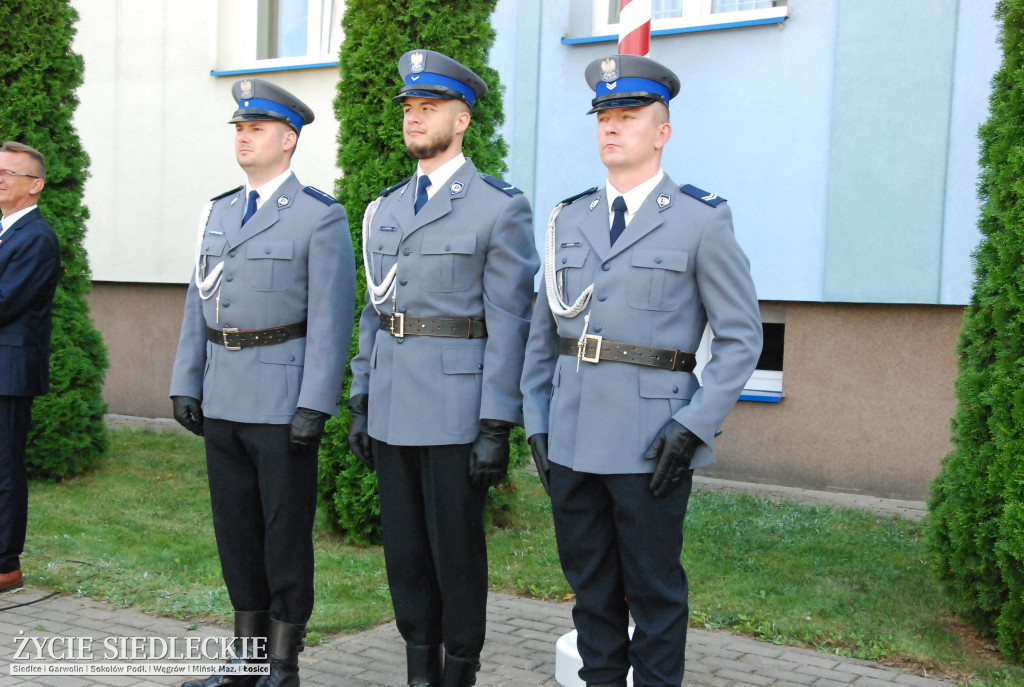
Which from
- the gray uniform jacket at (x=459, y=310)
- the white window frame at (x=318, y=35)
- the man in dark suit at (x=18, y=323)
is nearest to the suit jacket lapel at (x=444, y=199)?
the gray uniform jacket at (x=459, y=310)

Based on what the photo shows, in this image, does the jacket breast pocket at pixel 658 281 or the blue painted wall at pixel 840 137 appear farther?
the blue painted wall at pixel 840 137

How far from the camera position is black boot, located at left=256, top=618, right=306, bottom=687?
366 cm

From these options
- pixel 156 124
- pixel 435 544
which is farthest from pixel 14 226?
pixel 156 124

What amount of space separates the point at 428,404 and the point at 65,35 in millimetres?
5474

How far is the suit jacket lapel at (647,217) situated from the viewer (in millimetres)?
3188

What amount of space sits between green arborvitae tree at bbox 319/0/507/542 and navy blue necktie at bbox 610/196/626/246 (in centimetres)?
266

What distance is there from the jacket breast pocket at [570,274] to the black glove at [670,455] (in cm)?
51

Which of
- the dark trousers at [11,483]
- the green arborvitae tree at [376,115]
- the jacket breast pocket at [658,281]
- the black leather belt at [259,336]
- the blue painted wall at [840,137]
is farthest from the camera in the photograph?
the blue painted wall at [840,137]

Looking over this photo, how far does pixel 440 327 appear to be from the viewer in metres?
3.53

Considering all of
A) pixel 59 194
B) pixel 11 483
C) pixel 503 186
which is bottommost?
pixel 11 483

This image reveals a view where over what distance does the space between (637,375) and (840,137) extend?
493 cm

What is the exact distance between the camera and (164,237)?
10.5 metres

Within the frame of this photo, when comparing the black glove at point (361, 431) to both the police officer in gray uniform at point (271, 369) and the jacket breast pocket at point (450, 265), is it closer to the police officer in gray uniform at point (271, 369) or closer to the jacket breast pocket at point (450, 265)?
the police officer in gray uniform at point (271, 369)

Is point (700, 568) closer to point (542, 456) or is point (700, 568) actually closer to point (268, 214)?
point (542, 456)
